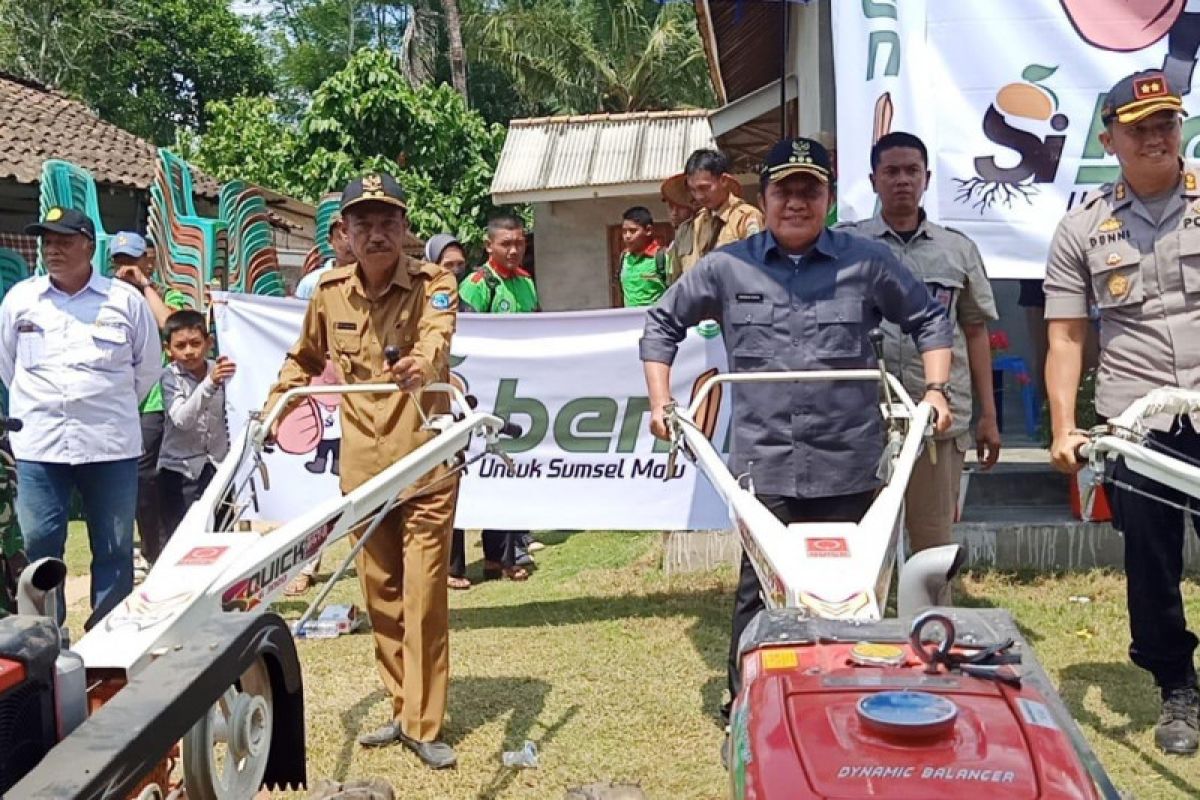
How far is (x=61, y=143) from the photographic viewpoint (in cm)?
1504

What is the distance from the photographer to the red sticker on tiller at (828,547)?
2.79 meters

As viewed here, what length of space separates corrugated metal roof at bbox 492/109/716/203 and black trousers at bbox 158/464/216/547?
32.2 ft

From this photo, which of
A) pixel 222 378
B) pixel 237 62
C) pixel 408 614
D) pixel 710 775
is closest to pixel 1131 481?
pixel 710 775

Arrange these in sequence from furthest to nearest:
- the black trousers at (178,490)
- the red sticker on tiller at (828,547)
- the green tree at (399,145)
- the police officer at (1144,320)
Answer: the green tree at (399,145) → the black trousers at (178,490) → the police officer at (1144,320) → the red sticker on tiller at (828,547)

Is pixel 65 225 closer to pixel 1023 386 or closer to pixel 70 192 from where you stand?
pixel 70 192

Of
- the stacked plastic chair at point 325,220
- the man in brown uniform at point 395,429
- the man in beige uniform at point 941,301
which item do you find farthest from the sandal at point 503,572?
the stacked plastic chair at point 325,220

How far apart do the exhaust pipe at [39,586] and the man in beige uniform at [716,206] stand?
4110mm

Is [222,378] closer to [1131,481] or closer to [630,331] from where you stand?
[630,331]

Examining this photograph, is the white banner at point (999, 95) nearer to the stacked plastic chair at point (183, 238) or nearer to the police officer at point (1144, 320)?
the police officer at point (1144, 320)

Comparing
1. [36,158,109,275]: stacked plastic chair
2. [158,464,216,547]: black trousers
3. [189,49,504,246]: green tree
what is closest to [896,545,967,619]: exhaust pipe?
[158,464,216,547]: black trousers

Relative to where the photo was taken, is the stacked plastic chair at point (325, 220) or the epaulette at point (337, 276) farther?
the stacked plastic chair at point (325, 220)

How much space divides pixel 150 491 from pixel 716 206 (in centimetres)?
350

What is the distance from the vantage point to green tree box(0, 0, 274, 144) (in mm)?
31031

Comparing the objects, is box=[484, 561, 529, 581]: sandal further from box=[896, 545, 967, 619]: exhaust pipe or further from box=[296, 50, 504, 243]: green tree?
box=[296, 50, 504, 243]: green tree
